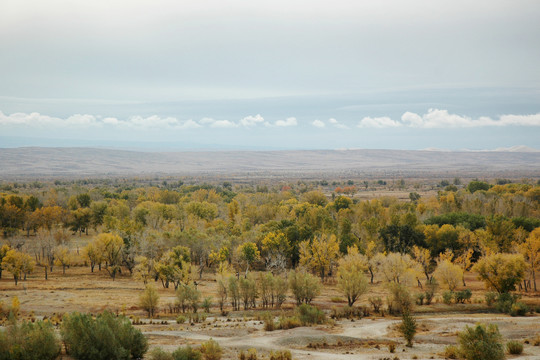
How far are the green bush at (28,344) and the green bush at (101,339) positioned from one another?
3.89ft

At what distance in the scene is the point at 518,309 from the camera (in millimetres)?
40844

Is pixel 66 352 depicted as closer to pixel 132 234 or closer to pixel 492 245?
pixel 132 234

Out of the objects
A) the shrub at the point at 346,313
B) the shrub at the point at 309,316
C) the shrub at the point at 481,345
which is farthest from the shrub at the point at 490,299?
the shrub at the point at 481,345

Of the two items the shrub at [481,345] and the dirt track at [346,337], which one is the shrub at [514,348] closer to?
the dirt track at [346,337]

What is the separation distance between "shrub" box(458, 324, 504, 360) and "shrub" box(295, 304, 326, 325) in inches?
550

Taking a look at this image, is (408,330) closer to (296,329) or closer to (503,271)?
(296,329)

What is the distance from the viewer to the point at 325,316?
39719 millimetres

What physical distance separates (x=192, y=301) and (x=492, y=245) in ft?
135

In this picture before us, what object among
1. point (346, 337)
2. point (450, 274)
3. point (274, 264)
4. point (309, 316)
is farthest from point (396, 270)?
point (346, 337)

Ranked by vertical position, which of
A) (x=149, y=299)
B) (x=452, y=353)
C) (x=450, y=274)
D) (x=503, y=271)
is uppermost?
(x=503, y=271)

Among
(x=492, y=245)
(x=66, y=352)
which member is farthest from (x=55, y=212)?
(x=492, y=245)

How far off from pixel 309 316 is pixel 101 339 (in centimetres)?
1871

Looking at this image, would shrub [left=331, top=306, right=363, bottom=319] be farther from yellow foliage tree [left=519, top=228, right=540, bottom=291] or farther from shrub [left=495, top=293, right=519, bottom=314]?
yellow foliage tree [left=519, top=228, right=540, bottom=291]

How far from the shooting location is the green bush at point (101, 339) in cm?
2530
